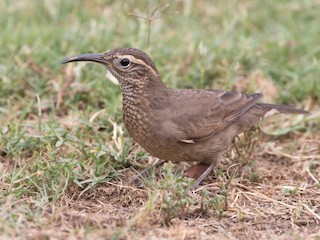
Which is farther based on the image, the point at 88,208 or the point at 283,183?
the point at 283,183

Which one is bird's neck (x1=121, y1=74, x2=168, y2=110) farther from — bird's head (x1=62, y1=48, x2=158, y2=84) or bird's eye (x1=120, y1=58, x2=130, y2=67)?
bird's eye (x1=120, y1=58, x2=130, y2=67)

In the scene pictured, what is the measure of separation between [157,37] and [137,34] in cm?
29

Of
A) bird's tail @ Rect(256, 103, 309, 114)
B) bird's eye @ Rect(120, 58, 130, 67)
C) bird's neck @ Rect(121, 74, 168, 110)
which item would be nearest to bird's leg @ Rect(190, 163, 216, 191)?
bird's neck @ Rect(121, 74, 168, 110)

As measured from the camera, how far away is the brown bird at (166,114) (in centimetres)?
644

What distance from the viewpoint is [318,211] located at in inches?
241

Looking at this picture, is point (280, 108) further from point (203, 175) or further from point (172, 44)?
point (172, 44)

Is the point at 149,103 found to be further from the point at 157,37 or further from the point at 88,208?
the point at 157,37

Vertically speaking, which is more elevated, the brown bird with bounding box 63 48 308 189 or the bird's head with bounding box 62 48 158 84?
the bird's head with bounding box 62 48 158 84

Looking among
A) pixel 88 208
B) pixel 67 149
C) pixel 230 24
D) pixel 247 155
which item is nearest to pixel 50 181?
pixel 88 208

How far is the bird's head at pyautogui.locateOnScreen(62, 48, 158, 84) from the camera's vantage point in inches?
259

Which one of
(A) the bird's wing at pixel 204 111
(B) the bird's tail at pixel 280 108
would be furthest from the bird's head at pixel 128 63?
(B) the bird's tail at pixel 280 108

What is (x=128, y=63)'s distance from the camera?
21.6 ft

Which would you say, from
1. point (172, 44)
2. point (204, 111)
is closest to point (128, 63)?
point (204, 111)

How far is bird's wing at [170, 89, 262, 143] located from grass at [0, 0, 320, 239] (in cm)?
41
